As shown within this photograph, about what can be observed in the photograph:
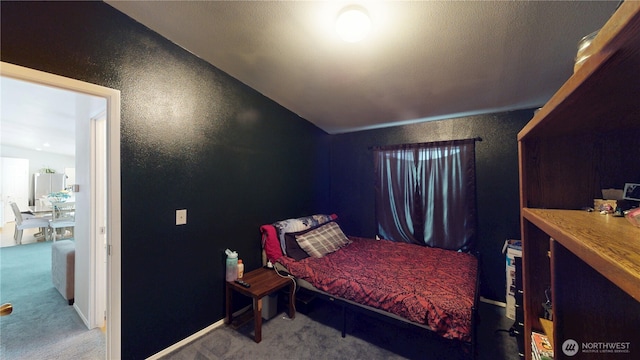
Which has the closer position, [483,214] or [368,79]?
[368,79]

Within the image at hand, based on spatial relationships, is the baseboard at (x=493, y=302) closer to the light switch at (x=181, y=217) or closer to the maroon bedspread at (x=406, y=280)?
the maroon bedspread at (x=406, y=280)

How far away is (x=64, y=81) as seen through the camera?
1.56 meters

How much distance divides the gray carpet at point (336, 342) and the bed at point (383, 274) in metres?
0.23

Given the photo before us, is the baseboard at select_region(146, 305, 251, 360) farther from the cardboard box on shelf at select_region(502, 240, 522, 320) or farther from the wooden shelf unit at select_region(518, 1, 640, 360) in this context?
the cardboard box on shelf at select_region(502, 240, 522, 320)

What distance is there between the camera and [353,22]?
1.57m

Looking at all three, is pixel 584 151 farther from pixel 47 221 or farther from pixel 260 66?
pixel 47 221

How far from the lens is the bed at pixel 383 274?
1.75 meters

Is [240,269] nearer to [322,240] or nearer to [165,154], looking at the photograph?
[322,240]

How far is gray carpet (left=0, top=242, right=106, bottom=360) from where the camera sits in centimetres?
199

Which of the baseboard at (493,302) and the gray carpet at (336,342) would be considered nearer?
the gray carpet at (336,342)

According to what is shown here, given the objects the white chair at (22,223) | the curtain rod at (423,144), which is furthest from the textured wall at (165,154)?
the white chair at (22,223)

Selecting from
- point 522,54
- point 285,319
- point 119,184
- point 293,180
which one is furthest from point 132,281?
point 522,54

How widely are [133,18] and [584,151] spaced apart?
2783 mm

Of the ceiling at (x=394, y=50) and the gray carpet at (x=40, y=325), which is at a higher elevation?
the ceiling at (x=394, y=50)
